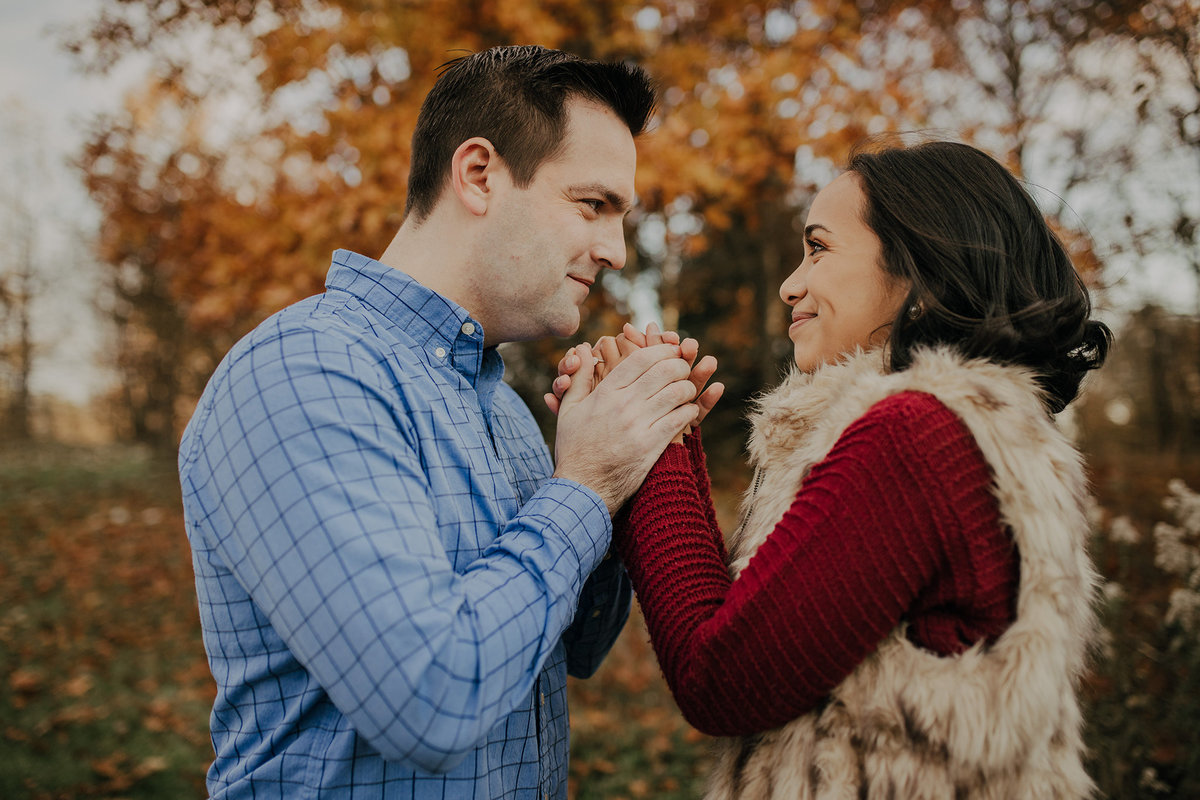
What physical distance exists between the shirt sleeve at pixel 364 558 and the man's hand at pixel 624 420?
0.20m

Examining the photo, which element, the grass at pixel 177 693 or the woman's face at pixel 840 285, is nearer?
the woman's face at pixel 840 285

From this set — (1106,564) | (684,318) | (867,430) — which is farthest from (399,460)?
(684,318)

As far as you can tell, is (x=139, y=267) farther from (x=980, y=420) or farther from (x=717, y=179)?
(x=980, y=420)

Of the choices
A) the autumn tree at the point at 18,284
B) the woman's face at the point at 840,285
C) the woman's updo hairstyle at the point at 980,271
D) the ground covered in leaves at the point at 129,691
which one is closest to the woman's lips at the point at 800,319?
the woman's face at the point at 840,285

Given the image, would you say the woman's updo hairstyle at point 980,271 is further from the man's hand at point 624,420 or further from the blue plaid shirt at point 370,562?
the blue plaid shirt at point 370,562

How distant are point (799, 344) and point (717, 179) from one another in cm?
373

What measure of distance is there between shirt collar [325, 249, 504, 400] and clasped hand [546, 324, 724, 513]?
0.28 metres

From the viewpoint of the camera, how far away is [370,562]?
1189 millimetres

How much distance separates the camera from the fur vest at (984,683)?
1312 millimetres

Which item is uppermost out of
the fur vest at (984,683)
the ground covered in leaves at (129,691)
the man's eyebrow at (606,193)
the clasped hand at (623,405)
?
the man's eyebrow at (606,193)

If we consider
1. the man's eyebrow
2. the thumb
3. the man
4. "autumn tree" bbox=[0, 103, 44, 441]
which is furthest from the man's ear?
"autumn tree" bbox=[0, 103, 44, 441]

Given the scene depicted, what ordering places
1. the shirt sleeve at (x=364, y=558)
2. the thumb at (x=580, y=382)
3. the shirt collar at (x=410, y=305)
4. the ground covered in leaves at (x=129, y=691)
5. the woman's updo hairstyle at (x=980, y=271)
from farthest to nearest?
1. the ground covered in leaves at (x=129, y=691)
2. the thumb at (x=580, y=382)
3. the shirt collar at (x=410, y=305)
4. the woman's updo hairstyle at (x=980, y=271)
5. the shirt sleeve at (x=364, y=558)

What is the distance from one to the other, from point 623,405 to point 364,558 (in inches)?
26.9

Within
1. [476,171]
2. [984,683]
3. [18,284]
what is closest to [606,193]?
[476,171]
